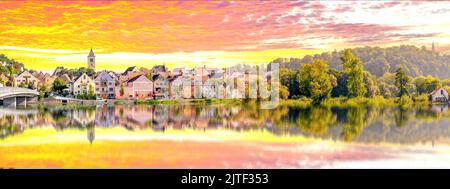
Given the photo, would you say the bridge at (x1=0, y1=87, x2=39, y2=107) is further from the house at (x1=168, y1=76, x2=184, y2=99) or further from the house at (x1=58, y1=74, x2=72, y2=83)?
the house at (x1=168, y1=76, x2=184, y2=99)

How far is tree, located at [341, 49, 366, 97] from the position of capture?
7477 mm

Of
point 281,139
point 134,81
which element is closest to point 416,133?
point 281,139

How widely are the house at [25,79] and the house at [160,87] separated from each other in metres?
1.66

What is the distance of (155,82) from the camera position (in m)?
7.99

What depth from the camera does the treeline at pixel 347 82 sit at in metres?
7.60

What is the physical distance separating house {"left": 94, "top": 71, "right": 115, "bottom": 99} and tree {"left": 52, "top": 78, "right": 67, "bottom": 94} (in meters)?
0.47

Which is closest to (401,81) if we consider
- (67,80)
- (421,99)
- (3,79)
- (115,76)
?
(421,99)

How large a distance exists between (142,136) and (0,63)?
2.08 metres

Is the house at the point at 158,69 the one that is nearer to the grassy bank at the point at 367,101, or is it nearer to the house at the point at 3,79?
the grassy bank at the point at 367,101

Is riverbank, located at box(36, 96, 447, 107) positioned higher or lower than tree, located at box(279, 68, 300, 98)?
lower

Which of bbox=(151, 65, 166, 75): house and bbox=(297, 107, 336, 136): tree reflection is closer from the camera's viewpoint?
bbox=(297, 107, 336, 136): tree reflection

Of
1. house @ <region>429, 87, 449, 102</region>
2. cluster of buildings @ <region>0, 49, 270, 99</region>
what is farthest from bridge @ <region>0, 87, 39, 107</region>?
house @ <region>429, 87, 449, 102</region>

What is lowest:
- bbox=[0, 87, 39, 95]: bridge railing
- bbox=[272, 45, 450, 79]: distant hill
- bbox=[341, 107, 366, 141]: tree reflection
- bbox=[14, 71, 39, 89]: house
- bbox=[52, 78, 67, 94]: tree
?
bbox=[341, 107, 366, 141]: tree reflection
